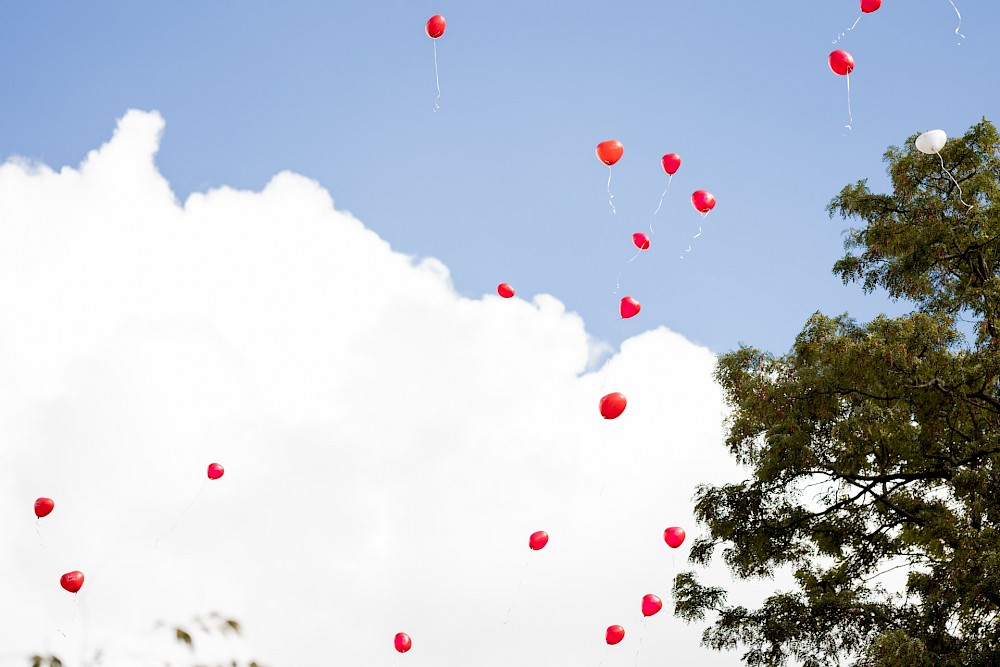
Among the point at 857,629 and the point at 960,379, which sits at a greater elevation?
the point at 960,379

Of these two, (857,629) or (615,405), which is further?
(857,629)

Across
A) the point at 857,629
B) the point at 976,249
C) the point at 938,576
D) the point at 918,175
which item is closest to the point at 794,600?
the point at 857,629

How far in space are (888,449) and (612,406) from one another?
2397mm

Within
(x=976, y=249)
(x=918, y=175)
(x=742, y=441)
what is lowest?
(x=742, y=441)

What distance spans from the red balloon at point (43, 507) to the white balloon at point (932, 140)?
25.2 ft

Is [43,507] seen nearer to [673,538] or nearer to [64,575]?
[64,575]

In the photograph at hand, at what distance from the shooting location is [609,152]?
268 inches

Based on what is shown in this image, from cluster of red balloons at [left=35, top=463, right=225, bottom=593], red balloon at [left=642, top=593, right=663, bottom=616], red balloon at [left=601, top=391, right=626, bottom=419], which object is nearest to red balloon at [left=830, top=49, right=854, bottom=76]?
red balloon at [left=601, top=391, right=626, bottom=419]

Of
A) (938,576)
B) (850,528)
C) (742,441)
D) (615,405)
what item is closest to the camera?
(615,405)

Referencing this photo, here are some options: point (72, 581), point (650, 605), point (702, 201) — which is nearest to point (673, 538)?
point (650, 605)

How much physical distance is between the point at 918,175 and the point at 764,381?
8.03 feet

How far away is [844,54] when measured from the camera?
668 centimetres

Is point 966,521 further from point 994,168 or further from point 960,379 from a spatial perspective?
point 994,168

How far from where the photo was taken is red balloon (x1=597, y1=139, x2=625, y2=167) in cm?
678
